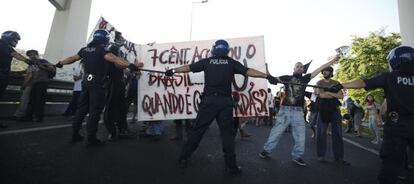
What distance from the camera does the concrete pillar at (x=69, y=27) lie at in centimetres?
1720

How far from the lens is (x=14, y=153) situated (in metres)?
4.20

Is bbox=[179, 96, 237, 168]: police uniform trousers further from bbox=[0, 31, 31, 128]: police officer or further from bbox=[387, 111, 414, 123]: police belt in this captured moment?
bbox=[0, 31, 31, 128]: police officer

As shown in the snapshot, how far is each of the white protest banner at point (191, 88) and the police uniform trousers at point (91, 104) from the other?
41.9 inches

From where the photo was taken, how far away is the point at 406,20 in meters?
11.3

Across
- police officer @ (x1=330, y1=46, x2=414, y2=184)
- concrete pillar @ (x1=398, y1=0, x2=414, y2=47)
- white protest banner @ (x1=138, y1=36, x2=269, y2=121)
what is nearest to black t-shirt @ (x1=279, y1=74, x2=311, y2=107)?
white protest banner @ (x1=138, y1=36, x2=269, y2=121)

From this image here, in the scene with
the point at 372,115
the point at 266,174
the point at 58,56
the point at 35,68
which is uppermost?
the point at 58,56

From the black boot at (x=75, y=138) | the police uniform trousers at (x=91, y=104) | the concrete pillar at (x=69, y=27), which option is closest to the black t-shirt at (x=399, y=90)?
the police uniform trousers at (x=91, y=104)

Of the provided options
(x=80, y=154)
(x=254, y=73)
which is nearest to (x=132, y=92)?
(x=80, y=154)

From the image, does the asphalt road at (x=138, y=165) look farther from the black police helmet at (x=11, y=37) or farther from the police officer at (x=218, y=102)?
the black police helmet at (x=11, y=37)

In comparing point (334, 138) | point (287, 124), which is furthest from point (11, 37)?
point (334, 138)

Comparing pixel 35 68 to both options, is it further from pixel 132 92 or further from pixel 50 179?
pixel 50 179

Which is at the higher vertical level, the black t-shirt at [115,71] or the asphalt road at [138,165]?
the black t-shirt at [115,71]

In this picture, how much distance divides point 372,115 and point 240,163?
7.84 metres

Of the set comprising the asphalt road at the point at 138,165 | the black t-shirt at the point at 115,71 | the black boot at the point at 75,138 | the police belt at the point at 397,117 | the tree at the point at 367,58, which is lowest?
the asphalt road at the point at 138,165
